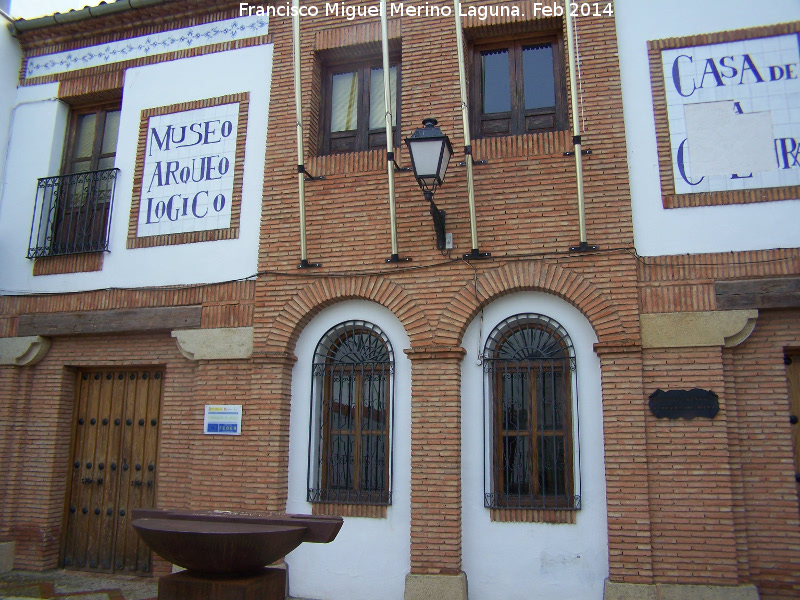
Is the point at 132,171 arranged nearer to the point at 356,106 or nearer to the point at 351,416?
the point at 356,106

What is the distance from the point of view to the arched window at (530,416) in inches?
257

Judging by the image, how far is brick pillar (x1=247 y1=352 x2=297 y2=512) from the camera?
7008mm

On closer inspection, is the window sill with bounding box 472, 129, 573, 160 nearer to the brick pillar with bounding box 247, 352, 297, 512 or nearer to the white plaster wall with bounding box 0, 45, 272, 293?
the white plaster wall with bounding box 0, 45, 272, 293

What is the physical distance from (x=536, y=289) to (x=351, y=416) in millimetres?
2312

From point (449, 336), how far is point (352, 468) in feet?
5.59

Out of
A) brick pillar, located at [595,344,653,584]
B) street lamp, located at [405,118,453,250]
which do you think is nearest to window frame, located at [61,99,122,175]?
street lamp, located at [405,118,453,250]

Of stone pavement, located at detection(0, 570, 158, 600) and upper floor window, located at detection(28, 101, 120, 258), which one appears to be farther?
upper floor window, located at detection(28, 101, 120, 258)

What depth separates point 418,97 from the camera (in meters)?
7.50

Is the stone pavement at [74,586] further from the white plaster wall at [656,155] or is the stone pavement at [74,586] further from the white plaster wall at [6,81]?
the white plaster wall at [656,155]

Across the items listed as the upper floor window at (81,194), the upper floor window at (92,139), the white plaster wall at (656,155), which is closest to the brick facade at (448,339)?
Answer: the white plaster wall at (656,155)

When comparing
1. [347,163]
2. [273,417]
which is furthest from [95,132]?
[273,417]

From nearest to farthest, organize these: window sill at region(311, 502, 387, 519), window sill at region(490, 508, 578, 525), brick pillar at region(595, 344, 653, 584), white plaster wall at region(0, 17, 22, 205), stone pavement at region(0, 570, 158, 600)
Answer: brick pillar at region(595, 344, 653, 584)
window sill at region(490, 508, 578, 525)
window sill at region(311, 502, 387, 519)
stone pavement at region(0, 570, 158, 600)
white plaster wall at region(0, 17, 22, 205)

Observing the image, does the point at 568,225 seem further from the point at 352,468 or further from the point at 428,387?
the point at 352,468

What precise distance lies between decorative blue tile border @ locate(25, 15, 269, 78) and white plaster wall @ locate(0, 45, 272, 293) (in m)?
0.22
